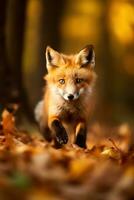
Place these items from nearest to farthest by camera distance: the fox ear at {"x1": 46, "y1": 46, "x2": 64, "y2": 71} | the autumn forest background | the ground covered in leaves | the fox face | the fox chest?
1. the ground covered in leaves
2. the autumn forest background
3. the fox face
4. the fox ear at {"x1": 46, "y1": 46, "x2": 64, "y2": 71}
5. the fox chest

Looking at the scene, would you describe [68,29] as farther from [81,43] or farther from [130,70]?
[130,70]

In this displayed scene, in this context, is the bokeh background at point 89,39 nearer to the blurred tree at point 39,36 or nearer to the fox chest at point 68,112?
the blurred tree at point 39,36

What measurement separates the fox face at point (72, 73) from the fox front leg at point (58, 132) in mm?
227

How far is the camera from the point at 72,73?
5.35 meters

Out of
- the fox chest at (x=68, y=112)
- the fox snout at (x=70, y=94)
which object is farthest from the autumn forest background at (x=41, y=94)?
the fox snout at (x=70, y=94)

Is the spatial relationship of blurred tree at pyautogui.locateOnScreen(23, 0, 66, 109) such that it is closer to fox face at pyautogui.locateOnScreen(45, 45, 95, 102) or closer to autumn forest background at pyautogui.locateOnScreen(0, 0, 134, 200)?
autumn forest background at pyautogui.locateOnScreen(0, 0, 134, 200)

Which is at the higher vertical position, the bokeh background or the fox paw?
the bokeh background

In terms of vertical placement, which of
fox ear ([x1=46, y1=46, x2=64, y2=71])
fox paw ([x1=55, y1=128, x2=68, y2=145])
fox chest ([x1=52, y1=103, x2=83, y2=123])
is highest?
fox ear ([x1=46, y1=46, x2=64, y2=71])

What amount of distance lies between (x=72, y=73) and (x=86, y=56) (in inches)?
7.7

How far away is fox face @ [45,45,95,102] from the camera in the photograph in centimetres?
535

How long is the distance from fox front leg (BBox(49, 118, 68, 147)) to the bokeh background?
2598mm

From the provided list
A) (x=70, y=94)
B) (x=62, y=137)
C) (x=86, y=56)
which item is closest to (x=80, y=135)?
(x=62, y=137)

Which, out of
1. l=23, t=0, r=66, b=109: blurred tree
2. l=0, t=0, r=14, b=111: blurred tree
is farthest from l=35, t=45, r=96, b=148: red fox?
l=23, t=0, r=66, b=109: blurred tree

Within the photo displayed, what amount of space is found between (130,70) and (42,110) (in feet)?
33.0
